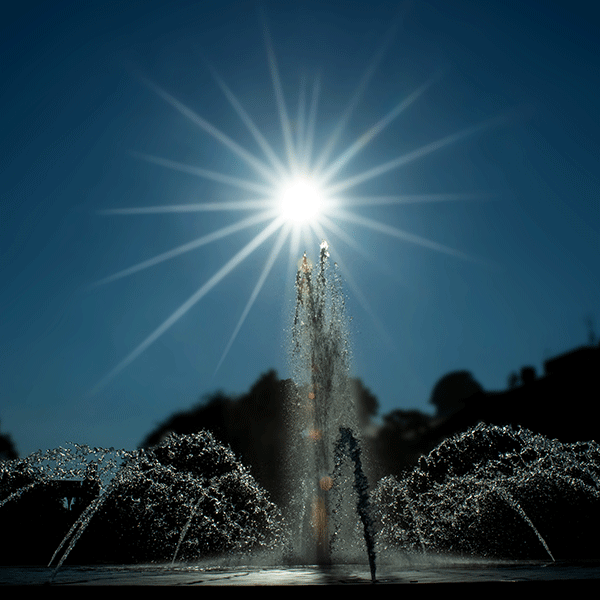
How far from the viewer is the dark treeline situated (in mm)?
32250

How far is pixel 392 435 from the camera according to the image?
5003cm

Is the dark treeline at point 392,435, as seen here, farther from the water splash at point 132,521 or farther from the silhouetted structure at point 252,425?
the water splash at point 132,521

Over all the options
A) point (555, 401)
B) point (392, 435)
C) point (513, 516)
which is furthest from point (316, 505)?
point (392, 435)

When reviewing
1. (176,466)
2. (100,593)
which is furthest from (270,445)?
(100,593)

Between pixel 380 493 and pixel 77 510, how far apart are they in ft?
45.7

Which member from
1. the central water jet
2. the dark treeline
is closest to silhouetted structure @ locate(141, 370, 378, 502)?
the dark treeline

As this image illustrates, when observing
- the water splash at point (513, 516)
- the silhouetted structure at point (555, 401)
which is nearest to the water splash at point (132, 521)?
the water splash at point (513, 516)

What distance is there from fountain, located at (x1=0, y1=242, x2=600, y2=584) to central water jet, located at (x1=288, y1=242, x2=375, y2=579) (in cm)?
4

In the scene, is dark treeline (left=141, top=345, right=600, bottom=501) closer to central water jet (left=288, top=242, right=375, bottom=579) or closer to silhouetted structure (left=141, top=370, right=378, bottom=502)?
silhouetted structure (left=141, top=370, right=378, bottom=502)

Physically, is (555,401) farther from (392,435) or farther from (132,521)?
(132,521)

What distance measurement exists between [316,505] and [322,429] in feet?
7.18

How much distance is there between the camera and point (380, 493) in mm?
24969

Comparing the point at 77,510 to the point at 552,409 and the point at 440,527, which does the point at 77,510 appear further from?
the point at 552,409

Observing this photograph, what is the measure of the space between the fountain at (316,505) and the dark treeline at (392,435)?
13.8ft
